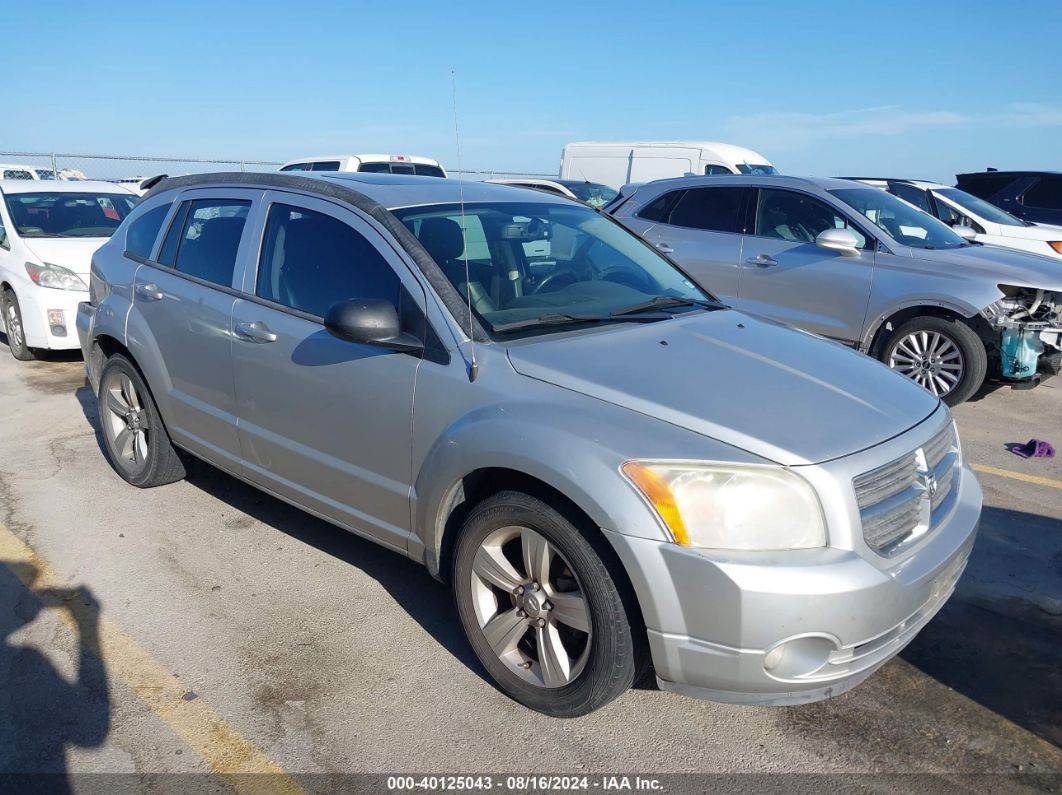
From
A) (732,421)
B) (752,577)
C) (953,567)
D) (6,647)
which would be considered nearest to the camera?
(752,577)

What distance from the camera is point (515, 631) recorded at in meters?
2.96

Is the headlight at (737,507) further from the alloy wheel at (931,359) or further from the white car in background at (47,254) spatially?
the white car in background at (47,254)

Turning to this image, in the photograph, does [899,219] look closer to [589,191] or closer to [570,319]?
[570,319]

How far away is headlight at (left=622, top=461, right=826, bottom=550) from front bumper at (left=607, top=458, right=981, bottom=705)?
40 mm

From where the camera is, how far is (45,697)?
3.00m

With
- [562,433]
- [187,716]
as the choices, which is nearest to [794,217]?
[562,433]

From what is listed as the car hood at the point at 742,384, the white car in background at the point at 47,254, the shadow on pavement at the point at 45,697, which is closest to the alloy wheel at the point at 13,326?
the white car in background at the point at 47,254

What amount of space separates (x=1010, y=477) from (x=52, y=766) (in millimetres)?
5202

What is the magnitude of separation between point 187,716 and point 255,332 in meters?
1.59

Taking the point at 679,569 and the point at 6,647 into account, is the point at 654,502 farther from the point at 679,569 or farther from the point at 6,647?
the point at 6,647

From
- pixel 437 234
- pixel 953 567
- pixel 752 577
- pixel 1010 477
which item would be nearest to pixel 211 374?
pixel 437 234

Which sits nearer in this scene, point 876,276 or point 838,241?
point 838,241

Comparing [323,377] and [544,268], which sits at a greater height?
[544,268]

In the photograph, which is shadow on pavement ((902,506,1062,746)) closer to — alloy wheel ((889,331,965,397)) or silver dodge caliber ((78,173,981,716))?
silver dodge caliber ((78,173,981,716))
